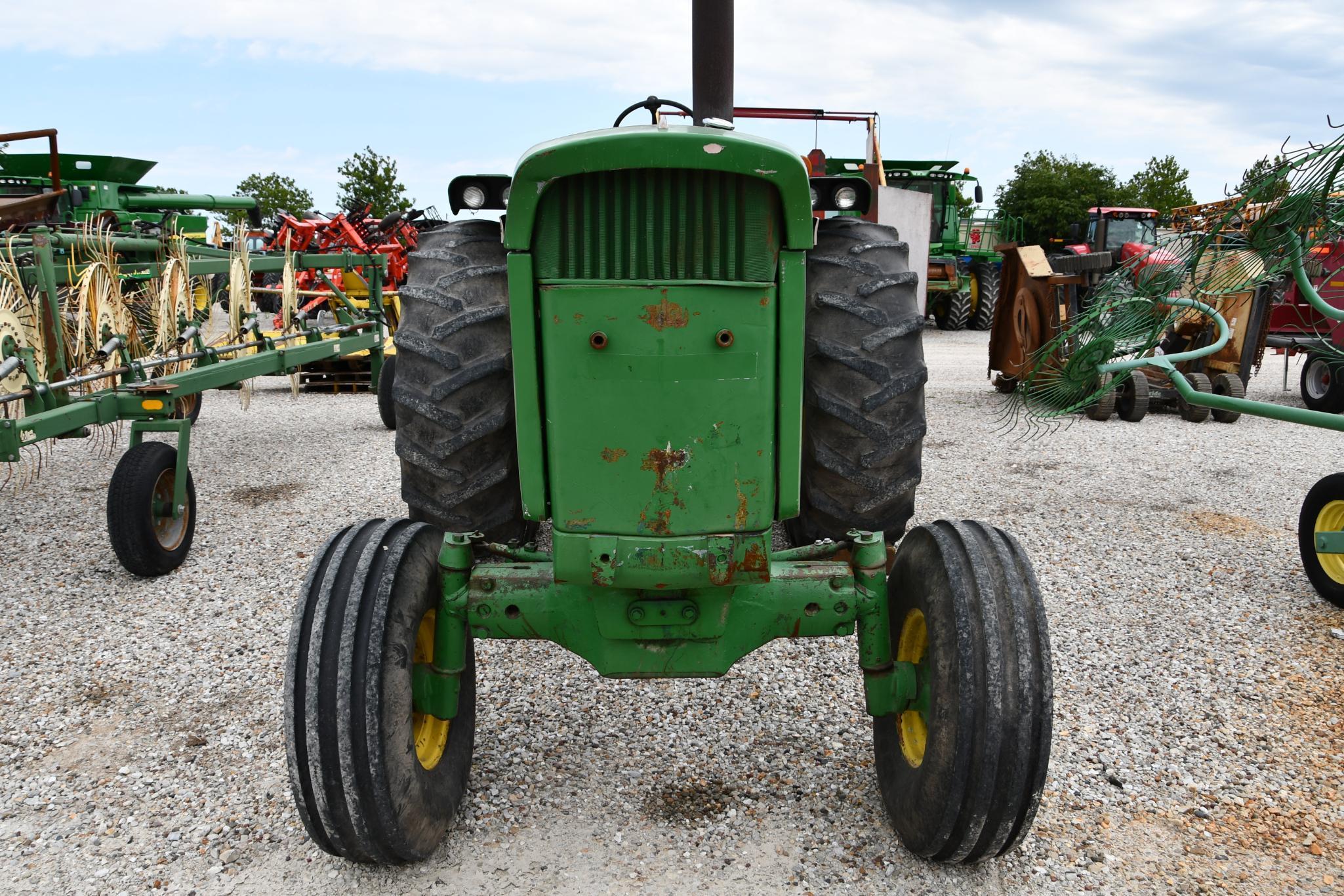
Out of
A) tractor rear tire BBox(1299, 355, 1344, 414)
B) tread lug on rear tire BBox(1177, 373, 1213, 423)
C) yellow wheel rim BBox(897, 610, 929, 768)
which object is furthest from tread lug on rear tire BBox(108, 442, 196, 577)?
tractor rear tire BBox(1299, 355, 1344, 414)

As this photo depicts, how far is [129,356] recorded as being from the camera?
5.17 meters

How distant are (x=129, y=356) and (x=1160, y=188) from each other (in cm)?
3557

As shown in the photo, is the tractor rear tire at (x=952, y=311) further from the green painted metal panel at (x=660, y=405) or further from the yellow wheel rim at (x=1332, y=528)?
the green painted metal panel at (x=660, y=405)

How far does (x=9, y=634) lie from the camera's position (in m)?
3.62

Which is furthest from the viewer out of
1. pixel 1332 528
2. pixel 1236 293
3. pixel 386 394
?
pixel 386 394

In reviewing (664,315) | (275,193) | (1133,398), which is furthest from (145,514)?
(275,193)

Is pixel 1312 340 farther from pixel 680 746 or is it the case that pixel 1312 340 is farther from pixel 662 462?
pixel 662 462

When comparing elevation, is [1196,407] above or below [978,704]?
below

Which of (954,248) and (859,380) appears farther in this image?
(954,248)

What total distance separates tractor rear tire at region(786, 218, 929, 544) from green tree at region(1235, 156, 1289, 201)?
1.42 meters

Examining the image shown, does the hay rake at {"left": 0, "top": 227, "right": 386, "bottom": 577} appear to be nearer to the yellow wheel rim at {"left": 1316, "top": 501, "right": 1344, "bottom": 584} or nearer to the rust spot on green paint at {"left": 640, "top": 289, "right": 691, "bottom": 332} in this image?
the rust spot on green paint at {"left": 640, "top": 289, "right": 691, "bottom": 332}

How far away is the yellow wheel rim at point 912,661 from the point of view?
2.29 meters

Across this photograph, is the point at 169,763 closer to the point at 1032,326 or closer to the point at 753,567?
the point at 753,567

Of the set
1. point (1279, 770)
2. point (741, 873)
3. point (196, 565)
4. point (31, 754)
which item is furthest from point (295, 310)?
point (1279, 770)
